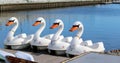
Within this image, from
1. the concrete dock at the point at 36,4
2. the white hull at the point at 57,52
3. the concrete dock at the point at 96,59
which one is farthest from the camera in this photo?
the concrete dock at the point at 36,4

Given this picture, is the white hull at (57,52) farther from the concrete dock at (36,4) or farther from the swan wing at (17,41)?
the concrete dock at (36,4)

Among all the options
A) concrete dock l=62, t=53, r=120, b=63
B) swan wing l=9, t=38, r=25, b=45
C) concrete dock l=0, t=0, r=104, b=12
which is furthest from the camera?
concrete dock l=0, t=0, r=104, b=12

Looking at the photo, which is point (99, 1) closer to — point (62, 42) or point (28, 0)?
point (28, 0)

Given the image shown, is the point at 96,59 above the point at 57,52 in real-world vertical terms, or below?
above

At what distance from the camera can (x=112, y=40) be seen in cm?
2041

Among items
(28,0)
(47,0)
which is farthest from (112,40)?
(47,0)

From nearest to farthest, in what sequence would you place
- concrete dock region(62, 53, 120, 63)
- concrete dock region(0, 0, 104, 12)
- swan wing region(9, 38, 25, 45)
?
concrete dock region(62, 53, 120, 63), swan wing region(9, 38, 25, 45), concrete dock region(0, 0, 104, 12)

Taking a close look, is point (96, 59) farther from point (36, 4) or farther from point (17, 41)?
point (36, 4)

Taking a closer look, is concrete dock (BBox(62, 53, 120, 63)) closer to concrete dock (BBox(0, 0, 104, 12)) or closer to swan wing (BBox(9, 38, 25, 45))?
swan wing (BBox(9, 38, 25, 45))

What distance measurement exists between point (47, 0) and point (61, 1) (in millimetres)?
5086

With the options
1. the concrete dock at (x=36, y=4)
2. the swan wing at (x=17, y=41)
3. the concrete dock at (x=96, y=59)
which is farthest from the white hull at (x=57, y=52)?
the concrete dock at (x=36, y=4)

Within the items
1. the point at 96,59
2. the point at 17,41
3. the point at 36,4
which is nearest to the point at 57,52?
the point at 17,41

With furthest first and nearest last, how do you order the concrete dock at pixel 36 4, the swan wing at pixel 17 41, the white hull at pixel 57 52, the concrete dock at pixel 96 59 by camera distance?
the concrete dock at pixel 36 4
the swan wing at pixel 17 41
the white hull at pixel 57 52
the concrete dock at pixel 96 59

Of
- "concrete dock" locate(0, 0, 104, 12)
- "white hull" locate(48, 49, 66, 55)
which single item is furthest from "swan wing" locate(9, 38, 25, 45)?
"concrete dock" locate(0, 0, 104, 12)
